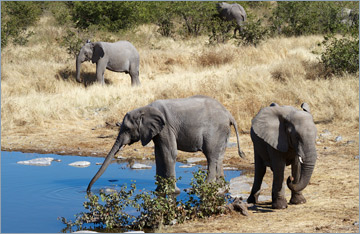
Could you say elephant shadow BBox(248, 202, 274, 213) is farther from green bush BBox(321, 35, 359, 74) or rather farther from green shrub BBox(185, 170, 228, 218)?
green bush BBox(321, 35, 359, 74)

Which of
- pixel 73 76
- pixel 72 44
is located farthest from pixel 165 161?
pixel 72 44

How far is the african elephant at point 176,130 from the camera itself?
327 inches

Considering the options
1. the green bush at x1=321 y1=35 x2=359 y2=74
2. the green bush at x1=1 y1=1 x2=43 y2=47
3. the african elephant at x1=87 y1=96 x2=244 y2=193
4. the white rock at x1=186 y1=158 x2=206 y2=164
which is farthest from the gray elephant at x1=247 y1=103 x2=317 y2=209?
the green bush at x1=1 y1=1 x2=43 y2=47

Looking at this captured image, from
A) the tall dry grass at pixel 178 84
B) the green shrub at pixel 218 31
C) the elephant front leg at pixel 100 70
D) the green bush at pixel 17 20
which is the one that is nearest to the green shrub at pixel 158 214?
the tall dry grass at pixel 178 84

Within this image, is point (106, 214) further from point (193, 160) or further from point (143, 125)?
point (193, 160)

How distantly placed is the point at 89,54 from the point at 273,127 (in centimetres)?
1170

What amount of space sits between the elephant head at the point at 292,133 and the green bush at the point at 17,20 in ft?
57.6

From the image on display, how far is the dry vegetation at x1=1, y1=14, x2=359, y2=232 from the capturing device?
7848mm

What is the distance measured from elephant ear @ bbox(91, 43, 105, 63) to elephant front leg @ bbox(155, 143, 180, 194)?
10.6 meters

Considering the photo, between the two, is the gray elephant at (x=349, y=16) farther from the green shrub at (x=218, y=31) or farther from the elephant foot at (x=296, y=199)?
the elephant foot at (x=296, y=199)

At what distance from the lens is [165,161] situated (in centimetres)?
831

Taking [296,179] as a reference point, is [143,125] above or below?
above

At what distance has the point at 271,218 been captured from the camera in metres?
7.43

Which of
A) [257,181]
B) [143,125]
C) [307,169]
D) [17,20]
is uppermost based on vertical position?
[17,20]
